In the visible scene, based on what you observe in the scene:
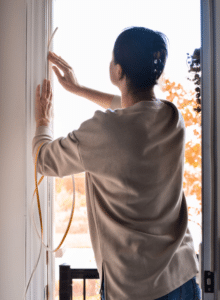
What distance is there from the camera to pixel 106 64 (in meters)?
1.01

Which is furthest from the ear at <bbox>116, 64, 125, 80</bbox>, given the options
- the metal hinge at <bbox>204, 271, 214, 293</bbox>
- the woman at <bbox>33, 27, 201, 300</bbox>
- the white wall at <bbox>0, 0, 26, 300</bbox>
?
the metal hinge at <bbox>204, 271, 214, 293</bbox>

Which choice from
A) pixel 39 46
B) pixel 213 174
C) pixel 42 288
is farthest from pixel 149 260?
pixel 39 46

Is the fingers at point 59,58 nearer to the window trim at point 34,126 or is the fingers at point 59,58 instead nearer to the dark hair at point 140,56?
the window trim at point 34,126

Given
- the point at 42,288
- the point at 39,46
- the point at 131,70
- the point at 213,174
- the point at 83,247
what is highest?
the point at 39,46

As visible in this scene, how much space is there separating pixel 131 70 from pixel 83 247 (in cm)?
71

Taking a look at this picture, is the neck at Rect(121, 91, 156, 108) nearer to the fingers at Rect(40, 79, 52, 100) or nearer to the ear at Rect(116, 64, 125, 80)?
the ear at Rect(116, 64, 125, 80)

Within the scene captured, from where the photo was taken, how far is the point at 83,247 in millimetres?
1054

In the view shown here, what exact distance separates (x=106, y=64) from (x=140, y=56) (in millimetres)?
246

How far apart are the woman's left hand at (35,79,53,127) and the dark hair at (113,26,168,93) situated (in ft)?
0.94

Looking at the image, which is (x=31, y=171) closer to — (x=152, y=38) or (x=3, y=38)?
(x=3, y=38)

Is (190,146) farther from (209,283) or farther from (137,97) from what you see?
(209,283)

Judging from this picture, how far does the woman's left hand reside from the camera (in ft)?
2.97

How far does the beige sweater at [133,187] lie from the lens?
721mm

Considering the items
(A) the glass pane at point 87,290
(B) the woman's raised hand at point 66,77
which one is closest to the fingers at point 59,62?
(B) the woman's raised hand at point 66,77
